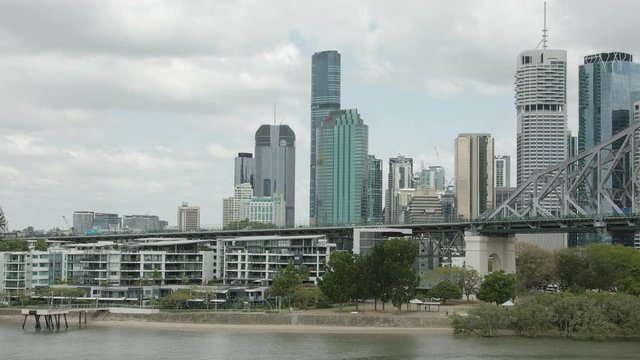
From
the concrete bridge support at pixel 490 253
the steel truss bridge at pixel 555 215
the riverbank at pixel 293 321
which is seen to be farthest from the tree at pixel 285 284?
the concrete bridge support at pixel 490 253

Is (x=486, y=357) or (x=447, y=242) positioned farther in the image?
(x=447, y=242)

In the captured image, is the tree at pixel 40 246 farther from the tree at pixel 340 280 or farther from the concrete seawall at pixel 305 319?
the tree at pixel 340 280

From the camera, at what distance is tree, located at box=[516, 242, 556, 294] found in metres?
132

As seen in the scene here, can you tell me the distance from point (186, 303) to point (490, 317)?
39.7 meters

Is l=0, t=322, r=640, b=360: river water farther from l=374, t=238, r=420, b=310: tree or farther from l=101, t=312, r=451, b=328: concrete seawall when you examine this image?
l=374, t=238, r=420, b=310: tree

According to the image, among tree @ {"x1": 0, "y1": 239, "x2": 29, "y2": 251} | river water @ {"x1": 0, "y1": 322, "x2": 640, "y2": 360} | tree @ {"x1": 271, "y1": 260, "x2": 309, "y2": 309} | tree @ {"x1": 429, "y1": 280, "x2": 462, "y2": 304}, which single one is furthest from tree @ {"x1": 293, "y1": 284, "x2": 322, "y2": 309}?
tree @ {"x1": 0, "y1": 239, "x2": 29, "y2": 251}

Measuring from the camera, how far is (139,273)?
416 ft

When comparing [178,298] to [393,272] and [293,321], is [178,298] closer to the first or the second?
[293,321]

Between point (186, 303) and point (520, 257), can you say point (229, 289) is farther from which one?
point (520, 257)

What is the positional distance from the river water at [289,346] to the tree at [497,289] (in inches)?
551

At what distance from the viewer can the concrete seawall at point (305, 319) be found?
3757 inches

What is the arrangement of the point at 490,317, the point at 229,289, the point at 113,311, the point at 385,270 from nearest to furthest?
the point at 490,317
the point at 385,270
the point at 113,311
the point at 229,289

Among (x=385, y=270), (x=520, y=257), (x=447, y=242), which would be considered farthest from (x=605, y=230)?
(x=385, y=270)

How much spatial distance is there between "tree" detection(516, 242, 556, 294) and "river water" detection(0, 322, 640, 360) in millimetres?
42628
